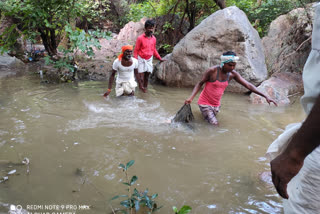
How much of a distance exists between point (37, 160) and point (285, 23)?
26.9 ft

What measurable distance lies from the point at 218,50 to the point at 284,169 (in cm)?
601

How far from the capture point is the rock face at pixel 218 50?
6621mm

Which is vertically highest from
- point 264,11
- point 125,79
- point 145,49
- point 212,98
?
point 264,11

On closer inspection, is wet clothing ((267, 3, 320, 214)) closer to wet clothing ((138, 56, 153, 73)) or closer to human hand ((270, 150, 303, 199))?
human hand ((270, 150, 303, 199))

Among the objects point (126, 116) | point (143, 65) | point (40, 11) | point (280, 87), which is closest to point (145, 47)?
point (143, 65)

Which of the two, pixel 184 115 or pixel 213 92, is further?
pixel 213 92

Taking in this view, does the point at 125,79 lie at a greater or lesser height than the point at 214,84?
lesser

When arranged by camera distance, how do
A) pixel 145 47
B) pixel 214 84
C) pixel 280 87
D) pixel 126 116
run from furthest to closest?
pixel 145 47, pixel 280 87, pixel 126 116, pixel 214 84

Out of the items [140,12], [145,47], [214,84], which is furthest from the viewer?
[140,12]

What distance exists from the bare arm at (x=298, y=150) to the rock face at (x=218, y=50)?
18.6 ft

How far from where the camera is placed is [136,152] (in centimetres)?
325

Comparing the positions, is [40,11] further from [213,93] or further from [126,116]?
[213,93]

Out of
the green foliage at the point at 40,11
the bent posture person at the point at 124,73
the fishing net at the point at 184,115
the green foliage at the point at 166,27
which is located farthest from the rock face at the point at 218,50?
the green foliage at the point at 40,11

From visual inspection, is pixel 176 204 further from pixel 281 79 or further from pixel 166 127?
pixel 281 79
